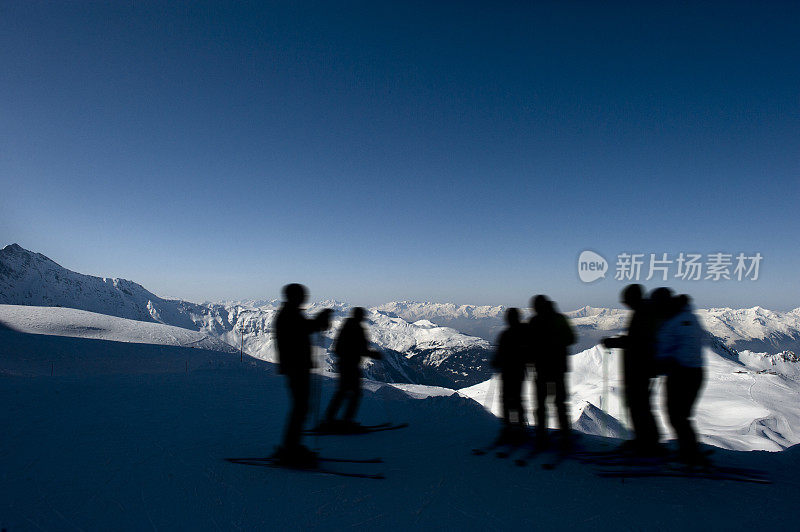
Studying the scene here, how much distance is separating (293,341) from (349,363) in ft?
6.49

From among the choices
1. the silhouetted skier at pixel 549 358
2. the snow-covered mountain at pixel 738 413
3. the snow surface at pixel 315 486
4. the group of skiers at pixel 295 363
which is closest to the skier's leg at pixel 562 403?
the silhouetted skier at pixel 549 358

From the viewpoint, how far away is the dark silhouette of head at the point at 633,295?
18.2 feet

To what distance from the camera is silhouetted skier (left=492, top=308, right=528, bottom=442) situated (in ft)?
20.5

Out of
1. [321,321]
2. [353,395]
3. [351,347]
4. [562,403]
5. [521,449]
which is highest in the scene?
[321,321]

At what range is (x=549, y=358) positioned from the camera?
5.93 meters

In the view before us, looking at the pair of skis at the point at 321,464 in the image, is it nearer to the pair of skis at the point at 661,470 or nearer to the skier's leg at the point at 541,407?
the skier's leg at the point at 541,407

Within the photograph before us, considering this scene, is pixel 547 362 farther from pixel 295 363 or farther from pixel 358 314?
pixel 295 363

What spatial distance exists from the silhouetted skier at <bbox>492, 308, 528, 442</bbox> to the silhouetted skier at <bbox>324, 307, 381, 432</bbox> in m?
2.40

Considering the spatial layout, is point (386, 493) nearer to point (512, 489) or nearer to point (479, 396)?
point (512, 489)

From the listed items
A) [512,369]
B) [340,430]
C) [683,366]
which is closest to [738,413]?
[683,366]

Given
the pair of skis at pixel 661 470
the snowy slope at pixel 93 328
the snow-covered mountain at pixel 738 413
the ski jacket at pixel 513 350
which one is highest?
the ski jacket at pixel 513 350

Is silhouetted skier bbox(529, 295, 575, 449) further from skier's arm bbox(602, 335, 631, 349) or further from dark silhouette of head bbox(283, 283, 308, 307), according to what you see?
dark silhouette of head bbox(283, 283, 308, 307)

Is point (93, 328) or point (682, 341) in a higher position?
point (682, 341)

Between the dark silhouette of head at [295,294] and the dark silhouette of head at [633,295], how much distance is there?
5040mm
